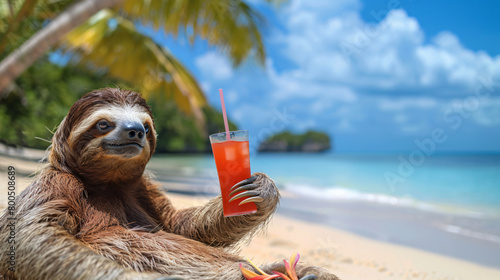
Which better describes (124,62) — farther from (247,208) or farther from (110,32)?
(247,208)

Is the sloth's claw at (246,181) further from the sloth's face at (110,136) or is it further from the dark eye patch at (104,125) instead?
the dark eye patch at (104,125)

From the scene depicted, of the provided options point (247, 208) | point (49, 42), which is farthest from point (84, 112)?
point (49, 42)

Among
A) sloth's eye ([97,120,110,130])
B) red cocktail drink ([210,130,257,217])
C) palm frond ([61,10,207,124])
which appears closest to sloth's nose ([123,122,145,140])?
sloth's eye ([97,120,110,130])

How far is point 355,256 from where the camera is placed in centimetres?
470

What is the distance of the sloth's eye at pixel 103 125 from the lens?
2049mm

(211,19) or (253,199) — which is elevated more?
(211,19)

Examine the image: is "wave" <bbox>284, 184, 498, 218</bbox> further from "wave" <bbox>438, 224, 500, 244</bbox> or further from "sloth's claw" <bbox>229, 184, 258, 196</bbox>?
"sloth's claw" <bbox>229, 184, 258, 196</bbox>

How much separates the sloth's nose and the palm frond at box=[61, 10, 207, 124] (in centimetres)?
1096

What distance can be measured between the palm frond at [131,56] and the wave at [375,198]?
4.40 meters

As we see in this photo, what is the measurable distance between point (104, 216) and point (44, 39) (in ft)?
23.2

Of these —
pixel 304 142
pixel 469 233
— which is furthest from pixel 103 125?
pixel 304 142

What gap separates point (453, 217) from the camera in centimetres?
812

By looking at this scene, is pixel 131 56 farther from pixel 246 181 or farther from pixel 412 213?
pixel 246 181

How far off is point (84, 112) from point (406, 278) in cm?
315
